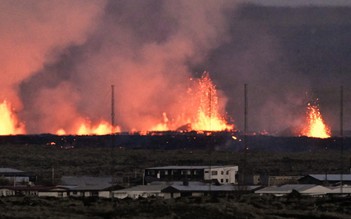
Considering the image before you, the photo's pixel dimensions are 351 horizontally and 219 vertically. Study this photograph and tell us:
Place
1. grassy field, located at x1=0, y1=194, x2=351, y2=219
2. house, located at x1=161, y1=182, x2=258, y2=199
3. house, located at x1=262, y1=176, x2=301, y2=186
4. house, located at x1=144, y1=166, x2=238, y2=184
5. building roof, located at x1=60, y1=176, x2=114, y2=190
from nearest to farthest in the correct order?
grassy field, located at x1=0, y1=194, x2=351, y2=219, house, located at x1=161, y1=182, x2=258, y2=199, building roof, located at x1=60, y1=176, x2=114, y2=190, house, located at x1=262, y1=176, x2=301, y2=186, house, located at x1=144, y1=166, x2=238, y2=184

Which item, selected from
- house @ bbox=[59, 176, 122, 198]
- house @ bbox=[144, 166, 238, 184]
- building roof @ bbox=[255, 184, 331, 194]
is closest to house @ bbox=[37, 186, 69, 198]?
house @ bbox=[59, 176, 122, 198]

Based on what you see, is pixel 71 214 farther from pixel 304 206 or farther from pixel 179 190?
pixel 179 190

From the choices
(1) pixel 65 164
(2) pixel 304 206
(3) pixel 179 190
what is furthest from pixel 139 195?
(1) pixel 65 164

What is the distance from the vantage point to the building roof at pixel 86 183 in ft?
406

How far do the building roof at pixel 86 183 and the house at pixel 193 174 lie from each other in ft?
19.6

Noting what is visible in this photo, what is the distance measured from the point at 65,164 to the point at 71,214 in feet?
366

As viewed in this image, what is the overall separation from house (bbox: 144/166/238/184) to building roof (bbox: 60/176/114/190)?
19.6ft

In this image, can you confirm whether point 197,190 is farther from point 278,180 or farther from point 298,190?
point 278,180

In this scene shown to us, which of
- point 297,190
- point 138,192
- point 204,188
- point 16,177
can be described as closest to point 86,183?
point 16,177

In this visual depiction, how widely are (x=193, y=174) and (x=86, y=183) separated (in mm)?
16408

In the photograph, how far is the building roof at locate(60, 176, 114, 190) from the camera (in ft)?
406

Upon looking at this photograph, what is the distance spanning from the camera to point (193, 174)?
149000 mm

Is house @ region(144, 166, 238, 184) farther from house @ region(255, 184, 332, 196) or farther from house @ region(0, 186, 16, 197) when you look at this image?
house @ region(0, 186, 16, 197)

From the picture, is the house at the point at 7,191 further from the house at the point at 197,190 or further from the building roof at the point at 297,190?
the building roof at the point at 297,190
